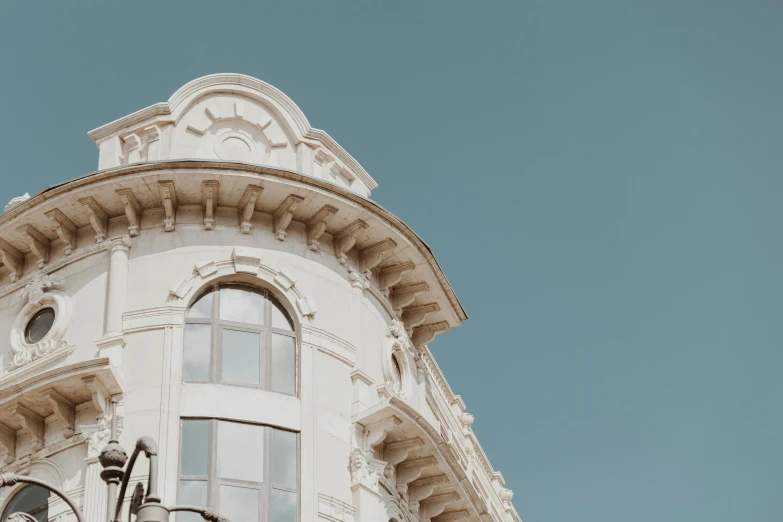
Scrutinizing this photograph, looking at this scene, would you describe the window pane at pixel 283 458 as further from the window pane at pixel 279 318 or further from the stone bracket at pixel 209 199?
the stone bracket at pixel 209 199

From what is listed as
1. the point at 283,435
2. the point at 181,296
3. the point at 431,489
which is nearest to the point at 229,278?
the point at 181,296

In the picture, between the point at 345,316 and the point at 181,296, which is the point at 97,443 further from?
the point at 345,316

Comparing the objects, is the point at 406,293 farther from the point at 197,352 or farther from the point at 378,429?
the point at 197,352

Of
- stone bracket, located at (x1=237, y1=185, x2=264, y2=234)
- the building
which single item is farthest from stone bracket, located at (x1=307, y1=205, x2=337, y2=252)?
stone bracket, located at (x1=237, y1=185, x2=264, y2=234)

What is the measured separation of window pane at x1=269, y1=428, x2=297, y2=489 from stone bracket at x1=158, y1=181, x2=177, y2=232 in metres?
5.03

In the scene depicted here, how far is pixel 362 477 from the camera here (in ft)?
86.6

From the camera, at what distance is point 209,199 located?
28.1 m

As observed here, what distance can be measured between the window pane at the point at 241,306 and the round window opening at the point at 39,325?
3583 mm

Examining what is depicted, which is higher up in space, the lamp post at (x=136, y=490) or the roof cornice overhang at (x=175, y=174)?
the roof cornice overhang at (x=175, y=174)

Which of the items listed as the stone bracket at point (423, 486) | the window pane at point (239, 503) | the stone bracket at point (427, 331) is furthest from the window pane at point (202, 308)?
the stone bracket at point (427, 331)

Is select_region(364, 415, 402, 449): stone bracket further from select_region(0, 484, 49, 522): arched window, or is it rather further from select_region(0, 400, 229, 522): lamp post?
select_region(0, 400, 229, 522): lamp post

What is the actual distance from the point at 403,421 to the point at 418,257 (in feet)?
14.2

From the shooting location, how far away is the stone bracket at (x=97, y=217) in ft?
91.6

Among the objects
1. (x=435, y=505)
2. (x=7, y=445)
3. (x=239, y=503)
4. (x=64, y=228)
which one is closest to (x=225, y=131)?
(x=64, y=228)
